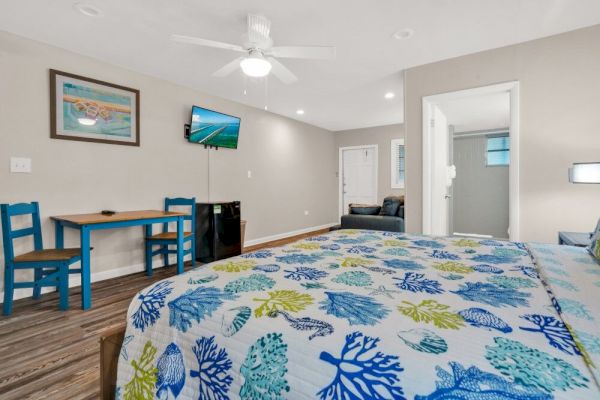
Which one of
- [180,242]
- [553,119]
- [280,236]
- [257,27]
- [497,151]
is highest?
[257,27]

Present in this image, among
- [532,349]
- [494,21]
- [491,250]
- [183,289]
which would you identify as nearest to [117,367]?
[183,289]

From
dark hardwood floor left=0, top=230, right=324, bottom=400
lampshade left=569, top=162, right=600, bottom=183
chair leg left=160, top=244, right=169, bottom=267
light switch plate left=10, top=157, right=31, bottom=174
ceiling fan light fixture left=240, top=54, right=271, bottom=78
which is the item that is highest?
ceiling fan light fixture left=240, top=54, right=271, bottom=78

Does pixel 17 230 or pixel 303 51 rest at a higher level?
pixel 303 51

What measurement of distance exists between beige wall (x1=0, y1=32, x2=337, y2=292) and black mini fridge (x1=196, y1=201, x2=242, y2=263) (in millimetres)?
428

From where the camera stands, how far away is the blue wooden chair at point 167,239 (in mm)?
3402

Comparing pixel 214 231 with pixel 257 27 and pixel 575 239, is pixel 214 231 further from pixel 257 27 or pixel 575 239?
pixel 575 239

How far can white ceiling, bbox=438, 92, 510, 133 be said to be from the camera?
12.0 feet

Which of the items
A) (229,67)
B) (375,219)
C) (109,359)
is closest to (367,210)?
(375,219)

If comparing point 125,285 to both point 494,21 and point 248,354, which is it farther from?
point 494,21

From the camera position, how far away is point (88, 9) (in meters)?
2.27

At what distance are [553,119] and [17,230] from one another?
190 inches

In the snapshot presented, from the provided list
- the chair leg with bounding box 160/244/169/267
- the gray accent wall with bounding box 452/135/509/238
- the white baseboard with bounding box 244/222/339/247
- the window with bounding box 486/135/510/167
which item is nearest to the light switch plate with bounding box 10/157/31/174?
the chair leg with bounding box 160/244/169/267

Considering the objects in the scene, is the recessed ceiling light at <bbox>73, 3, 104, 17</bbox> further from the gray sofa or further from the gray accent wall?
the gray accent wall

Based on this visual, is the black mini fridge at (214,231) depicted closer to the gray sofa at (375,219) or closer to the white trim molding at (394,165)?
the gray sofa at (375,219)
